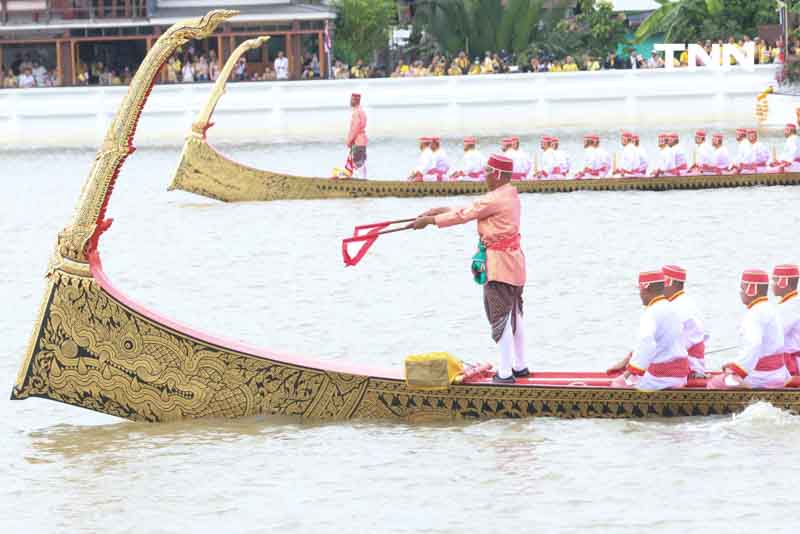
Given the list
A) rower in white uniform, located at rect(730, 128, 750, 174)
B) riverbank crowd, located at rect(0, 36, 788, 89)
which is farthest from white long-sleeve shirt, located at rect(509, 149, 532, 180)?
riverbank crowd, located at rect(0, 36, 788, 89)

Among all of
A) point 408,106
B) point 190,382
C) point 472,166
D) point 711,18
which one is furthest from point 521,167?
point 711,18

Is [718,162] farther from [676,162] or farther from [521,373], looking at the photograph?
[521,373]

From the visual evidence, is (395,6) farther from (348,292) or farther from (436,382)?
(436,382)

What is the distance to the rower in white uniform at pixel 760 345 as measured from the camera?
12883 mm

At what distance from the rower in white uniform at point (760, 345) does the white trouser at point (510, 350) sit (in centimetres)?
161

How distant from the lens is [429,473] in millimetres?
12758

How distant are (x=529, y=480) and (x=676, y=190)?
19257mm

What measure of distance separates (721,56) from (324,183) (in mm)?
21838

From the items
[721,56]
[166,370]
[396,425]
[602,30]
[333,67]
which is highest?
[602,30]

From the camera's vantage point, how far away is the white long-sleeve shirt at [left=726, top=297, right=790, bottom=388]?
12.9 m

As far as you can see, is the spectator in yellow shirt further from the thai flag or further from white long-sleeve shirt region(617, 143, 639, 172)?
white long-sleeve shirt region(617, 143, 639, 172)

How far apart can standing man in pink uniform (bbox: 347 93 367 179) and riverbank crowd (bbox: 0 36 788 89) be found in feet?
61.3

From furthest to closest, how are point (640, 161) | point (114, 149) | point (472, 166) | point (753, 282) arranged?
point (640, 161) < point (472, 166) < point (114, 149) < point (753, 282)

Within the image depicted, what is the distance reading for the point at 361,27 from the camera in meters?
53.1
